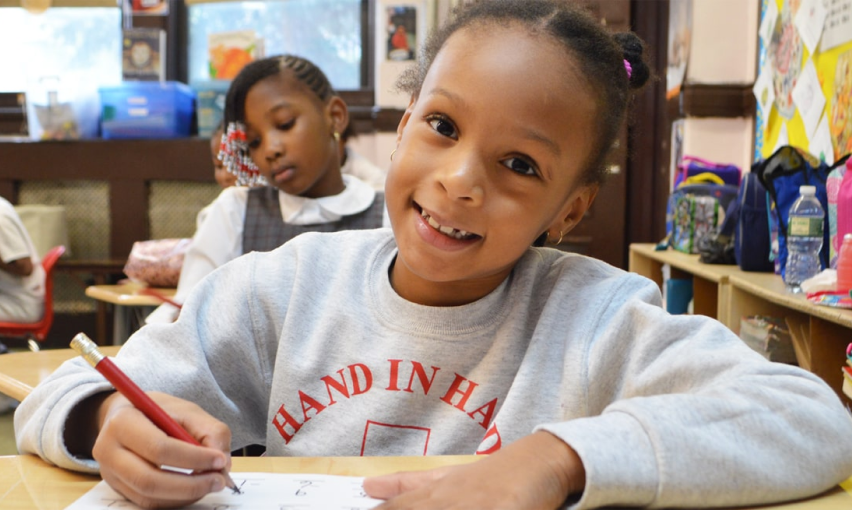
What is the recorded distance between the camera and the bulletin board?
2354 mm

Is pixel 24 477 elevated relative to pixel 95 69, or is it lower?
lower

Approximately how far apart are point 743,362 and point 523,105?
328 mm

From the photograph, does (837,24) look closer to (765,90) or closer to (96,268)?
(765,90)

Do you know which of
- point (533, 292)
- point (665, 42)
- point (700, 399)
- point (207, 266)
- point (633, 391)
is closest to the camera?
point (700, 399)

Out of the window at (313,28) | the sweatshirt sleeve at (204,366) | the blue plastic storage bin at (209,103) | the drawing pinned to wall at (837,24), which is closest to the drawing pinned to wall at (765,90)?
the drawing pinned to wall at (837,24)

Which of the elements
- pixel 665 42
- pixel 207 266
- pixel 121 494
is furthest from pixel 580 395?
pixel 665 42

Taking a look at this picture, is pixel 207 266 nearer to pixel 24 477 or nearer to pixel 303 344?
pixel 303 344

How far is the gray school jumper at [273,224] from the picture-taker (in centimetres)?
224

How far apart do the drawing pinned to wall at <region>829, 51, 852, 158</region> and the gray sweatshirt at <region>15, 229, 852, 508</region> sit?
1684mm

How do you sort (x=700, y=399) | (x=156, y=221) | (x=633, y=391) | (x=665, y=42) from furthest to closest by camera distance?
(x=156, y=221) → (x=665, y=42) → (x=633, y=391) → (x=700, y=399)

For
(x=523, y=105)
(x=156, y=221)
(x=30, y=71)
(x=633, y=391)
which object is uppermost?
(x=30, y=71)

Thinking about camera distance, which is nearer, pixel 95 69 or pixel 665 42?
pixel 665 42

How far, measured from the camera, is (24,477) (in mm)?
681

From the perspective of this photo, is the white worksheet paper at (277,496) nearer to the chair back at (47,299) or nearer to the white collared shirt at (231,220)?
the white collared shirt at (231,220)
